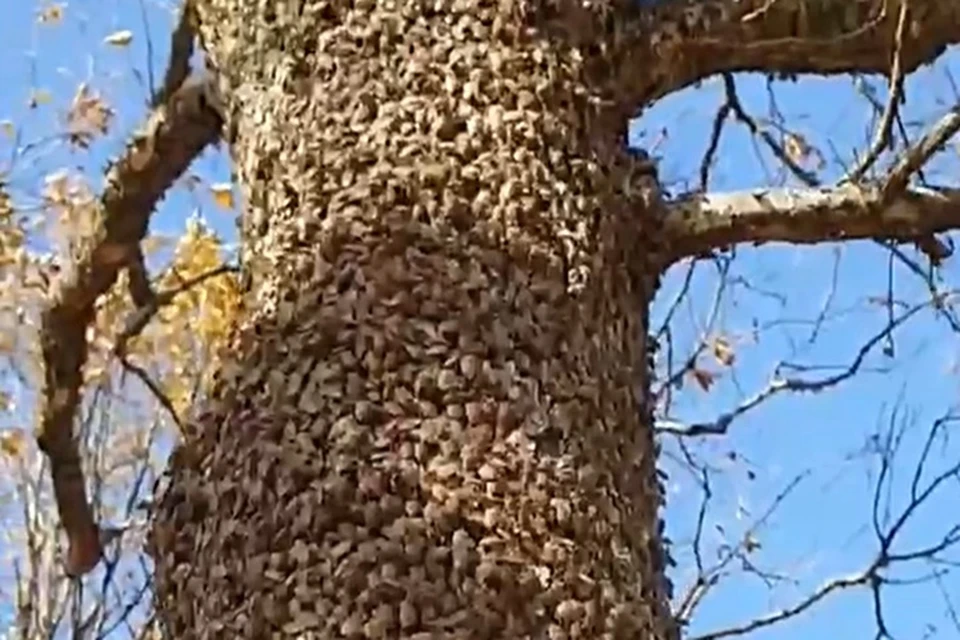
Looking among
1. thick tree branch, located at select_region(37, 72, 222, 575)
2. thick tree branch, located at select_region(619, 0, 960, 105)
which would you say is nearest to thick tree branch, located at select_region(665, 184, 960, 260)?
thick tree branch, located at select_region(619, 0, 960, 105)

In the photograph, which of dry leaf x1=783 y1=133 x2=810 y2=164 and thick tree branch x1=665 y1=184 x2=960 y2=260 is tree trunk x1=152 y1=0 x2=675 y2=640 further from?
dry leaf x1=783 y1=133 x2=810 y2=164

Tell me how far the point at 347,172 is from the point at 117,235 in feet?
2.61

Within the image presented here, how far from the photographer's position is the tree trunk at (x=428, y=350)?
156cm

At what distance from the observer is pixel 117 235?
8.06 feet

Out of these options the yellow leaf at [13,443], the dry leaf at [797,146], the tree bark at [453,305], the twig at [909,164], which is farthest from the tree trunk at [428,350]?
the yellow leaf at [13,443]

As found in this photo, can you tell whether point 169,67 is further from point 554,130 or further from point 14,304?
point 14,304

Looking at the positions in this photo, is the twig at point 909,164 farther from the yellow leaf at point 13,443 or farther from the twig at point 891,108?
the yellow leaf at point 13,443

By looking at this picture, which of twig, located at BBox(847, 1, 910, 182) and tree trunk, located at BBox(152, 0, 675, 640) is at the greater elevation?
twig, located at BBox(847, 1, 910, 182)

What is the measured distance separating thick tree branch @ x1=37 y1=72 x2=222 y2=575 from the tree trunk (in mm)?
318

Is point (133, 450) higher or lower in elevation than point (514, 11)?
higher

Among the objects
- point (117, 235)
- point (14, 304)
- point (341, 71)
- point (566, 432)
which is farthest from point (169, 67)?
point (14, 304)

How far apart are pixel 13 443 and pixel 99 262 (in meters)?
2.41

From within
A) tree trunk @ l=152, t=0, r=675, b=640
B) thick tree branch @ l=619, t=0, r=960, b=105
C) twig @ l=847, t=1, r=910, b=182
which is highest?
thick tree branch @ l=619, t=0, r=960, b=105

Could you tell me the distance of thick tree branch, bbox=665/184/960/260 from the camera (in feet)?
6.36
